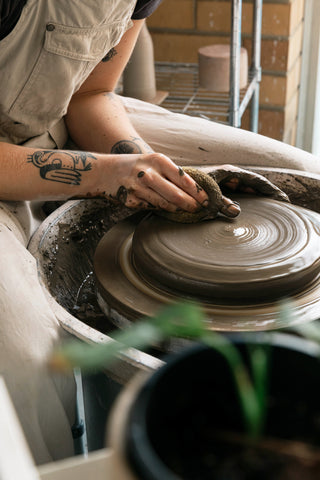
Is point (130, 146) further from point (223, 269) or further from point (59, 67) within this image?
point (223, 269)

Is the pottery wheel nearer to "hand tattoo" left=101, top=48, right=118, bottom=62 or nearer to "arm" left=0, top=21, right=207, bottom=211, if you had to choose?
"arm" left=0, top=21, right=207, bottom=211

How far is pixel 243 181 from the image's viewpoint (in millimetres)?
1381

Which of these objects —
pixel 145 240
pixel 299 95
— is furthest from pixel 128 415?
pixel 299 95

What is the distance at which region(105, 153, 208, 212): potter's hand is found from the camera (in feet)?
3.92

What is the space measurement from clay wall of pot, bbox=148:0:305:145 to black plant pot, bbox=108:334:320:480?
8.83 ft

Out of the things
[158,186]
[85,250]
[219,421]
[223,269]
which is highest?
[219,421]

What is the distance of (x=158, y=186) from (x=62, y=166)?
0.25 m

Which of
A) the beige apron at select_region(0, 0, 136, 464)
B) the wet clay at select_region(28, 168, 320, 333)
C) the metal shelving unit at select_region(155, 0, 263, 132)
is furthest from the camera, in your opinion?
the metal shelving unit at select_region(155, 0, 263, 132)

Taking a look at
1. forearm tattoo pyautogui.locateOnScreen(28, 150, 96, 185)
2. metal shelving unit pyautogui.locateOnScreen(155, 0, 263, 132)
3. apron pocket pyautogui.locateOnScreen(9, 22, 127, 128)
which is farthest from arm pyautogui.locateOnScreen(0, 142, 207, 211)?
metal shelving unit pyautogui.locateOnScreen(155, 0, 263, 132)

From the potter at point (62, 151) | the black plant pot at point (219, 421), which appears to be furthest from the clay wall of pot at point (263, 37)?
the black plant pot at point (219, 421)

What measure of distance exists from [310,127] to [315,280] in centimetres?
263

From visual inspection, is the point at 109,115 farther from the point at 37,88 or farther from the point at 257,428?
the point at 257,428

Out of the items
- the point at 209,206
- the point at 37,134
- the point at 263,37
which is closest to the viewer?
the point at 209,206

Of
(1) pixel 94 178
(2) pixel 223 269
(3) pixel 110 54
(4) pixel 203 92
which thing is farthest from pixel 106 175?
(4) pixel 203 92
